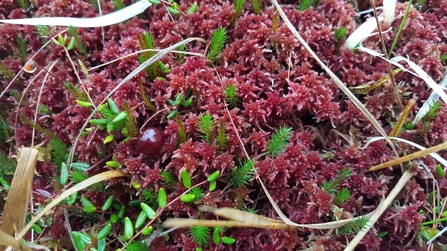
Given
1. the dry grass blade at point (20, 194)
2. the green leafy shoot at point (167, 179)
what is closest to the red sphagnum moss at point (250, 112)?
the green leafy shoot at point (167, 179)

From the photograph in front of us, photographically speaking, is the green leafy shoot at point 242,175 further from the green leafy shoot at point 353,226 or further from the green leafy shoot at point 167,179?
the green leafy shoot at point 353,226

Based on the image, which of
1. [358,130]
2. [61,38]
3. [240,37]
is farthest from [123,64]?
[358,130]

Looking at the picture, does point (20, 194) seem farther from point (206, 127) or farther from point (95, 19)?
point (95, 19)

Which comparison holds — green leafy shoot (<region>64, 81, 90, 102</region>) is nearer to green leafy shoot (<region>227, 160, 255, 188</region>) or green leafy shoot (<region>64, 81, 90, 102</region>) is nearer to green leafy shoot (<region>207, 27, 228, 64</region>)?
green leafy shoot (<region>207, 27, 228, 64</region>)

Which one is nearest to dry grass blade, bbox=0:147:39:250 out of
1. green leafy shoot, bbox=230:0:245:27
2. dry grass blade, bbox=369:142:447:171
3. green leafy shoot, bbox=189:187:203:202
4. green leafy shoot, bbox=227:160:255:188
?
green leafy shoot, bbox=189:187:203:202

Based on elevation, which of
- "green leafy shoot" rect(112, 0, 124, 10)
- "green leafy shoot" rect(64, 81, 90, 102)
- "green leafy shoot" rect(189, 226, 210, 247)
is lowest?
"green leafy shoot" rect(189, 226, 210, 247)

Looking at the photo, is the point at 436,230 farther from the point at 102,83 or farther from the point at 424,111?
the point at 102,83

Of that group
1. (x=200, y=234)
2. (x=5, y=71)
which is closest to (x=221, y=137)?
(x=200, y=234)
